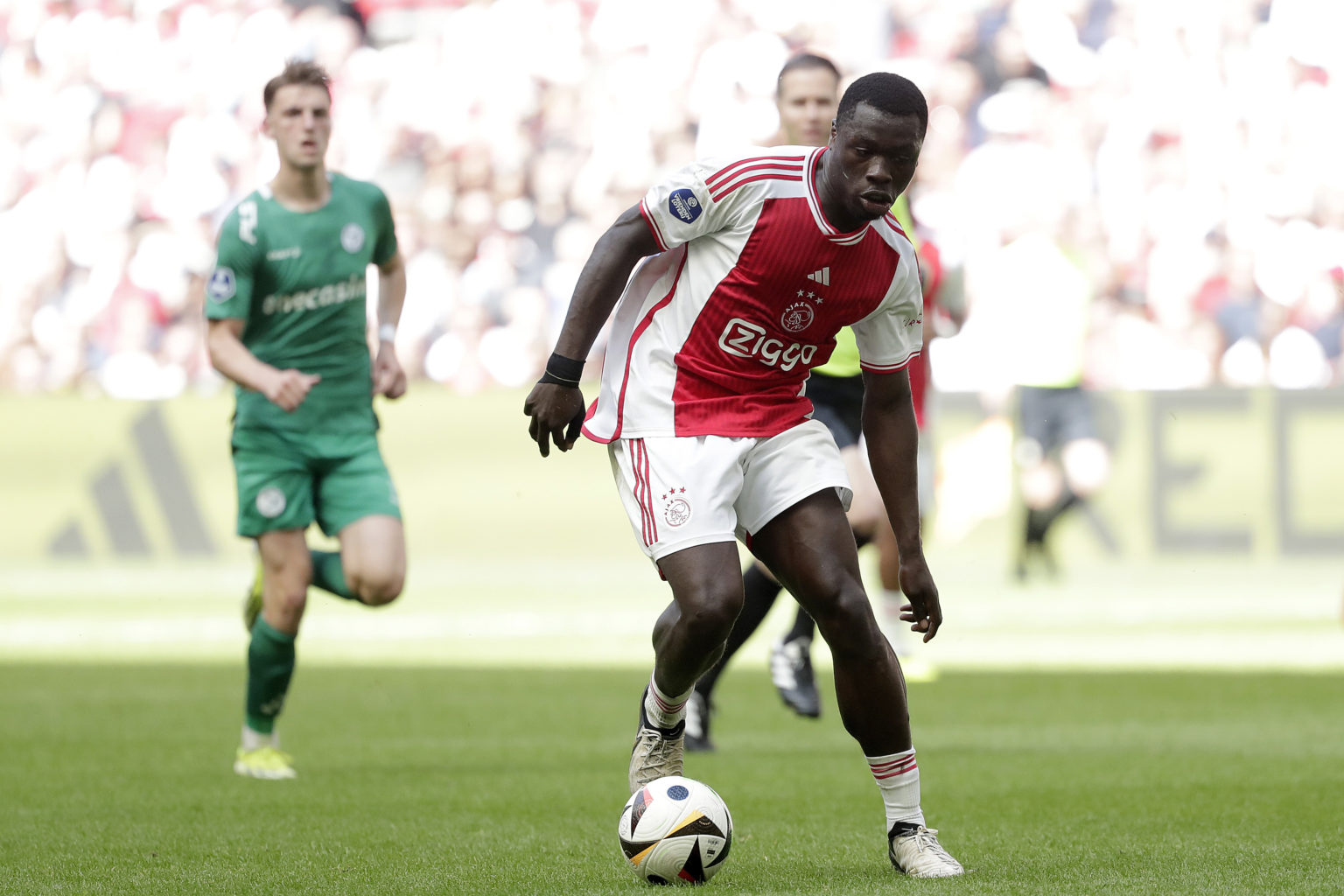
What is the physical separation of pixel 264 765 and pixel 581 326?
2751mm

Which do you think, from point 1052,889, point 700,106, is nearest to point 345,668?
point 1052,889

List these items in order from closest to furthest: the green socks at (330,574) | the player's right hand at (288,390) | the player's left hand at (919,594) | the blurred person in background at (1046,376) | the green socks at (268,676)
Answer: the player's left hand at (919,594)
the player's right hand at (288,390)
the green socks at (268,676)
the green socks at (330,574)
the blurred person in background at (1046,376)

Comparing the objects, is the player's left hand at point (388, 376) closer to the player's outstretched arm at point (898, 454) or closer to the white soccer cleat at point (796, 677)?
the white soccer cleat at point (796, 677)

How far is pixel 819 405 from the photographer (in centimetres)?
732

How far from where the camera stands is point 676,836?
4.13 meters

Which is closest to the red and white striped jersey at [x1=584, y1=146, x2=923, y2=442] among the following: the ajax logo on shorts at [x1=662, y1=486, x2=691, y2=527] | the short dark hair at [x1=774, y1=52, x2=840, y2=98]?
the ajax logo on shorts at [x1=662, y1=486, x2=691, y2=527]

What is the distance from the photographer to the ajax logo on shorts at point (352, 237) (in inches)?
269

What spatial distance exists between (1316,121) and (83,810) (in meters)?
14.1

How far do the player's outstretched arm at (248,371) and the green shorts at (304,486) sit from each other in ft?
1.00

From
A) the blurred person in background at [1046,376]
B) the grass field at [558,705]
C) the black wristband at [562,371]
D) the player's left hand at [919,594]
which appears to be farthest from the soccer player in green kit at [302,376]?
the blurred person in background at [1046,376]

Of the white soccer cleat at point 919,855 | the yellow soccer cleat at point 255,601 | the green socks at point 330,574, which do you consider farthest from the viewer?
the yellow soccer cleat at point 255,601

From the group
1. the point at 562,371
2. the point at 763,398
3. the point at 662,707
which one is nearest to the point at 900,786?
the point at 662,707

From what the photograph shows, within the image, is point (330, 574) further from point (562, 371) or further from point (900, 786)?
point (900, 786)

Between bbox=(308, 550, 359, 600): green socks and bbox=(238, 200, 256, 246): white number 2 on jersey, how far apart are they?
3.82ft
